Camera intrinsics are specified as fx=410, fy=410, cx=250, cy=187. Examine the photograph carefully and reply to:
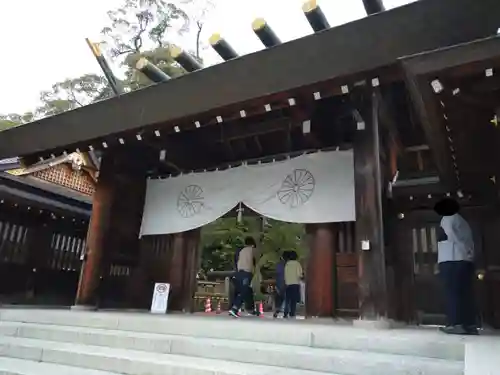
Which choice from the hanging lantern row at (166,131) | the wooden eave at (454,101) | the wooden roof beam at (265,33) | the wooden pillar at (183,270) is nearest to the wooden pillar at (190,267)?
the wooden pillar at (183,270)

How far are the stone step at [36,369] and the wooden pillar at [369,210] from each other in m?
2.84

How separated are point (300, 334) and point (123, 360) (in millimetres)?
1492

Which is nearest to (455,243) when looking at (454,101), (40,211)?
(454,101)

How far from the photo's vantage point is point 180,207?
7.17 meters

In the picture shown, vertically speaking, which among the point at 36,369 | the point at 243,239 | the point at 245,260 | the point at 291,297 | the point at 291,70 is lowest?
the point at 36,369

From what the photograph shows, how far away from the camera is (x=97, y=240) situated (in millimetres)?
7109

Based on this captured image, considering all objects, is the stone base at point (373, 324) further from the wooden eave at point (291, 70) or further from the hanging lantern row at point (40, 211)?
the hanging lantern row at point (40, 211)

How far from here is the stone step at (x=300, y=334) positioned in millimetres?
2936

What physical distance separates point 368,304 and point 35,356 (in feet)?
11.4

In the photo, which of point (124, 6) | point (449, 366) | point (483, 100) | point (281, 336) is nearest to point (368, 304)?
point (281, 336)

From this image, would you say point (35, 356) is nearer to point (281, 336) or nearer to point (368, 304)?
point (281, 336)

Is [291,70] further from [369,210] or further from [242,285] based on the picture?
[242,285]

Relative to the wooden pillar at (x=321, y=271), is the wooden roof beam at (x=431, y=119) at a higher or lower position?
higher

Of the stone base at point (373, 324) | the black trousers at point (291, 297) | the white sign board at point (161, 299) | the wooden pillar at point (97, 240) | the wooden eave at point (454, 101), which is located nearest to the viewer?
the wooden eave at point (454, 101)
